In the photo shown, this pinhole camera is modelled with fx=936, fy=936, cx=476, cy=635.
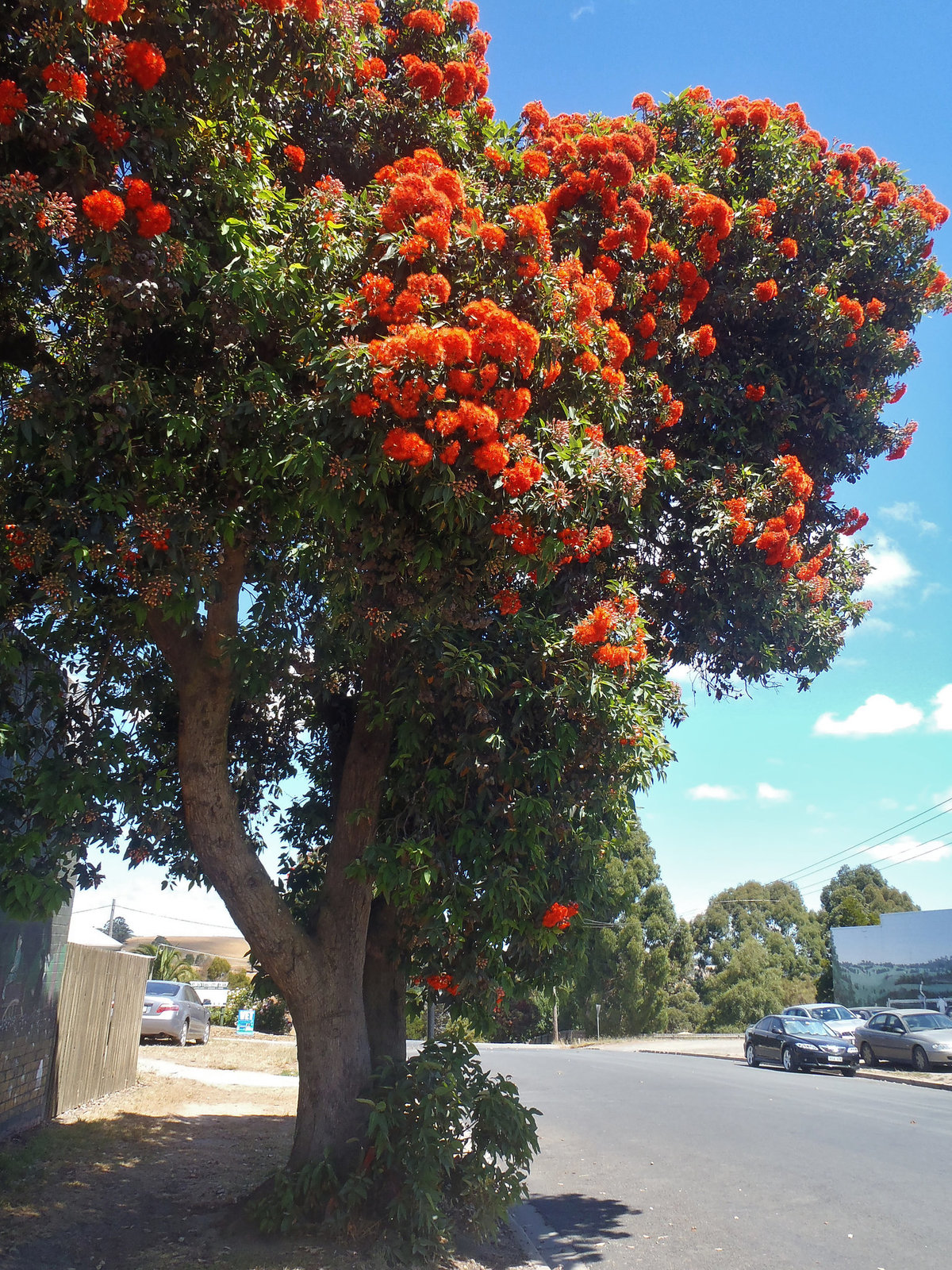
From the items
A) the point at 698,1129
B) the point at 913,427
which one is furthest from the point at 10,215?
the point at 698,1129

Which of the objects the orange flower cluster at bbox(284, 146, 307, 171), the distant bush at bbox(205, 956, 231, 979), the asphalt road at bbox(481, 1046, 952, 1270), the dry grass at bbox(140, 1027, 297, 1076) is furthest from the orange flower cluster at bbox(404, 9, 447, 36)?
the distant bush at bbox(205, 956, 231, 979)

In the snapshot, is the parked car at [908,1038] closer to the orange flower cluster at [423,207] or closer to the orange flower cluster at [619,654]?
the orange flower cluster at [619,654]

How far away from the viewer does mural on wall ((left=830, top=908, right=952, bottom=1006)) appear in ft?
88.9

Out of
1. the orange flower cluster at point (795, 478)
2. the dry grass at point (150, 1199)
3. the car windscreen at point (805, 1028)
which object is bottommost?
the dry grass at point (150, 1199)

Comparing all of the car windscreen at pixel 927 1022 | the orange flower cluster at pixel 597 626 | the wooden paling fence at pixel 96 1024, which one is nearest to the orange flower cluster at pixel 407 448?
the orange flower cluster at pixel 597 626

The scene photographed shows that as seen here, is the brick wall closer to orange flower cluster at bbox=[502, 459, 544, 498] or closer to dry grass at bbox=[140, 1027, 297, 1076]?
orange flower cluster at bbox=[502, 459, 544, 498]

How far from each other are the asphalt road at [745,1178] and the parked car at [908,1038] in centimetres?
304

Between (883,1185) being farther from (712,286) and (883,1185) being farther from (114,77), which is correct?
(114,77)

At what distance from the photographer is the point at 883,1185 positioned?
844 centimetres

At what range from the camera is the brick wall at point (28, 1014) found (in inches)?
333

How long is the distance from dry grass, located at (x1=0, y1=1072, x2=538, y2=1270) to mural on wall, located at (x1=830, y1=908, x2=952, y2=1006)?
2237 cm

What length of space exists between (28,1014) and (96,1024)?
310cm

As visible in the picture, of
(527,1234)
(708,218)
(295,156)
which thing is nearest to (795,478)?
(708,218)

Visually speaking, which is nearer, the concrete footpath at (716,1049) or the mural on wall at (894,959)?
the concrete footpath at (716,1049)
